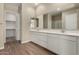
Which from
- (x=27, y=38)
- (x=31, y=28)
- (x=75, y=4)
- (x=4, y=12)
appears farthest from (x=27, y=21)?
(x=75, y=4)

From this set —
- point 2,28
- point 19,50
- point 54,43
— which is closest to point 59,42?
point 54,43

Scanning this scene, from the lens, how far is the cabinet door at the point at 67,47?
2.14 m

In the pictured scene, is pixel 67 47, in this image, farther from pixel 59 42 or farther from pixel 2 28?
pixel 2 28

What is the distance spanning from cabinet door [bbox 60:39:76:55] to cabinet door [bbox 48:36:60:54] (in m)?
0.16

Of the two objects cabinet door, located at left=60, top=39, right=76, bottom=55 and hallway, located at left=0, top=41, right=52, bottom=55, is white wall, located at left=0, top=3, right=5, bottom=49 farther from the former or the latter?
cabinet door, located at left=60, top=39, right=76, bottom=55

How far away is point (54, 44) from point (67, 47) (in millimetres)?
507

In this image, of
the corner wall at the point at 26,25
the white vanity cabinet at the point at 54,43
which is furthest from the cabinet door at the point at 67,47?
the corner wall at the point at 26,25

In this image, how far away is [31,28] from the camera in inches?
116

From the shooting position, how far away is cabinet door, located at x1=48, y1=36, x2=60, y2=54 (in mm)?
2568

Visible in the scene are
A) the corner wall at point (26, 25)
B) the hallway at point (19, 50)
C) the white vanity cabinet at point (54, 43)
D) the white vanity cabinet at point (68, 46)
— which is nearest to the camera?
the white vanity cabinet at point (68, 46)

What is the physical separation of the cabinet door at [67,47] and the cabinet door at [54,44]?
156mm

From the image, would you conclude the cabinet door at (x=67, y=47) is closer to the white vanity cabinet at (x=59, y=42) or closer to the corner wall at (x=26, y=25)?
the white vanity cabinet at (x=59, y=42)

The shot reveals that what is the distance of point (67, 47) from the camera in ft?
7.45

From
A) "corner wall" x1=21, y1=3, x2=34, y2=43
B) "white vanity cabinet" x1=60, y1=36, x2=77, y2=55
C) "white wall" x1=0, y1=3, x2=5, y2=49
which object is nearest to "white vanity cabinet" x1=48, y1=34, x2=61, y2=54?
"white vanity cabinet" x1=60, y1=36, x2=77, y2=55
